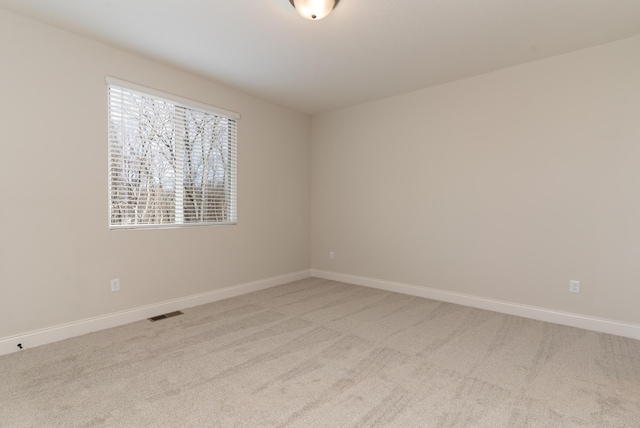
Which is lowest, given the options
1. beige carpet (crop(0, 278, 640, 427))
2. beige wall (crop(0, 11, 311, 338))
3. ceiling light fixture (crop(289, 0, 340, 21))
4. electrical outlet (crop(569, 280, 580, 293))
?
beige carpet (crop(0, 278, 640, 427))

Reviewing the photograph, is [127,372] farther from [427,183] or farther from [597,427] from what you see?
[427,183]

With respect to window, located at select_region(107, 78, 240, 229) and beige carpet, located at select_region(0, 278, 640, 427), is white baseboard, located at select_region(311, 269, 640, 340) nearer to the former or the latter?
beige carpet, located at select_region(0, 278, 640, 427)

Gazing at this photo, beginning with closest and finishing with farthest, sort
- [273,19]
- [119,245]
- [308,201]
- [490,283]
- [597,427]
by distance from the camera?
[597,427], [273,19], [119,245], [490,283], [308,201]

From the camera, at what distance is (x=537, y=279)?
122 inches

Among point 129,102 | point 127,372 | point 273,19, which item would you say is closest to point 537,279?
point 273,19

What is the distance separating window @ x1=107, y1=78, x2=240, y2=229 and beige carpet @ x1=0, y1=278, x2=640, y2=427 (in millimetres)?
1130

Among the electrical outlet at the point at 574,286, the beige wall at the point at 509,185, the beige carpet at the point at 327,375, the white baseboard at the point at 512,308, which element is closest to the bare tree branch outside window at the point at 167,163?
the beige carpet at the point at 327,375

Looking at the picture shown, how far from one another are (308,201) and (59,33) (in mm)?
3357

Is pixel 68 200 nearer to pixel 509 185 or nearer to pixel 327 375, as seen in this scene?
pixel 327 375

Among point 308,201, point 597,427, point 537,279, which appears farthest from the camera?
point 308,201

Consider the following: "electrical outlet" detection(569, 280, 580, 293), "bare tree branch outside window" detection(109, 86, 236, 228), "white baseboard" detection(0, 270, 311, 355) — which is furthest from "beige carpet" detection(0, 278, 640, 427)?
"bare tree branch outside window" detection(109, 86, 236, 228)

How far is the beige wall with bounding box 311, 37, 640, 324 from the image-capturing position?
8.96 ft

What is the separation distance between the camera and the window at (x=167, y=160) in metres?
2.90

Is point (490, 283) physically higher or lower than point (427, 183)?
lower
